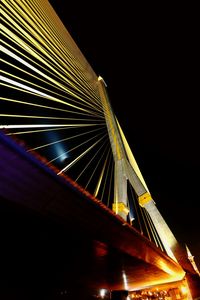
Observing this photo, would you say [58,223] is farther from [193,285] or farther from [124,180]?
[193,285]

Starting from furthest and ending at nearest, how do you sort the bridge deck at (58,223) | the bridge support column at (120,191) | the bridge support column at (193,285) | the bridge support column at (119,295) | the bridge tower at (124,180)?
1. the bridge support column at (193,285)
2. the bridge support column at (119,295)
3. the bridge tower at (124,180)
4. the bridge support column at (120,191)
5. the bridge deck at (58,223)

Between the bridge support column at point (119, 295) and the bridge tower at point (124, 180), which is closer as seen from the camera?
the bridge tower at point (124, 180)

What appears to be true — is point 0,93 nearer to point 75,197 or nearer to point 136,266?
point 75,197

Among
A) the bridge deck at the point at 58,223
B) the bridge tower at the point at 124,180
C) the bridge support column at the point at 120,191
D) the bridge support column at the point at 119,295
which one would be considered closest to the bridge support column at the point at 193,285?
the bridge tower at the point at 124,180

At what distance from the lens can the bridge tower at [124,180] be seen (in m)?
11.3

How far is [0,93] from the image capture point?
28.3 ft

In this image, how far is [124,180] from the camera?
12.2 metres

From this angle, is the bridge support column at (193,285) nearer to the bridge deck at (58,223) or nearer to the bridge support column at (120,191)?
the bridge support column at (120,191)

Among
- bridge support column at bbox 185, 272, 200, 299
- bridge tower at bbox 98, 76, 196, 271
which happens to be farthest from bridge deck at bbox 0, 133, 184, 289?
bridge support column at bbox 185, 272, 200, 299

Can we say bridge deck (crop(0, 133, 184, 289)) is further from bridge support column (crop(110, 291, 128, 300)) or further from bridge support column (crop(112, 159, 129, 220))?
bridge support column (crop(110, 291, 128, 300))

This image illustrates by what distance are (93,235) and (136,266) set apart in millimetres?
3638

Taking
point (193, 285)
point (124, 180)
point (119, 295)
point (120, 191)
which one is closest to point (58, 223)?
point (120, 191)

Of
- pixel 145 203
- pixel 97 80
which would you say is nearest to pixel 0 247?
pixel 145 203

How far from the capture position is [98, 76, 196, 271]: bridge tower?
37.0ft
